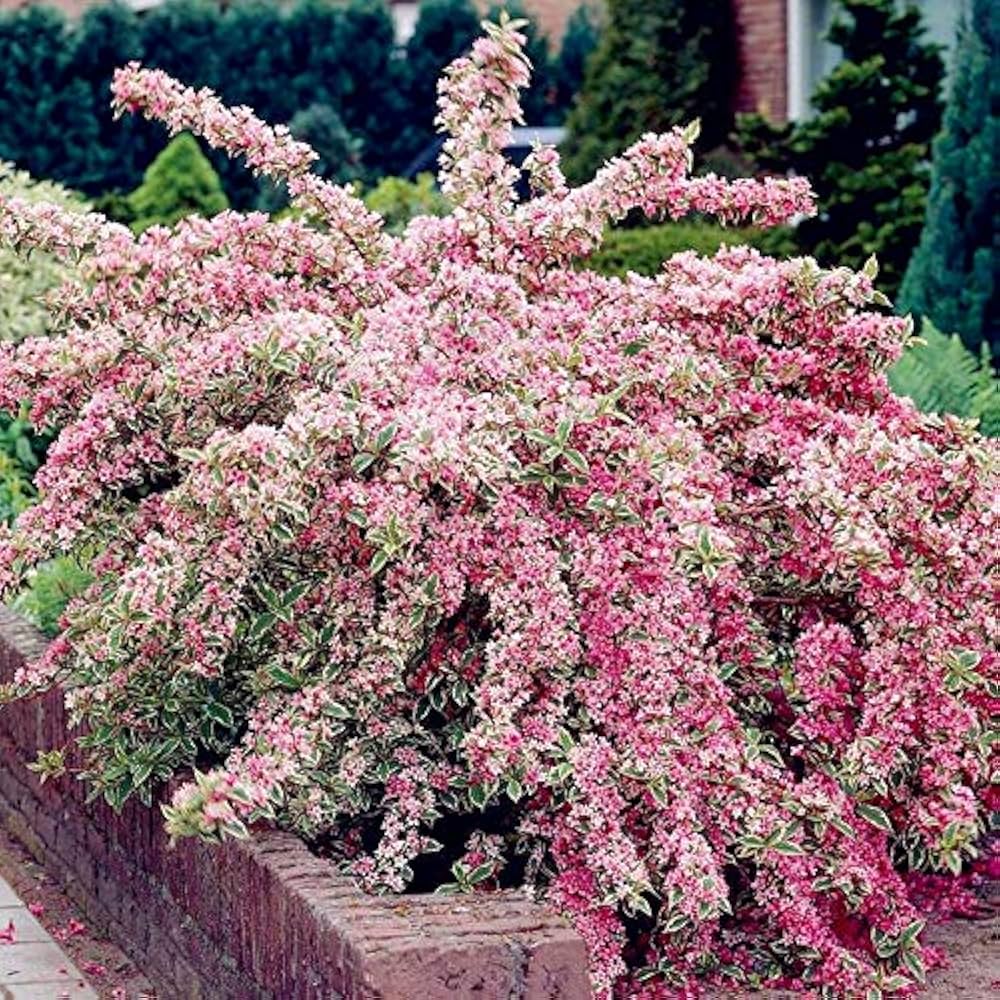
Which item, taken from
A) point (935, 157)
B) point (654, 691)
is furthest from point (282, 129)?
point (935, 157)

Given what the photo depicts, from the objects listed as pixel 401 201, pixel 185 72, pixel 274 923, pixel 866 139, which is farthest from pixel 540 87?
pixel 274 923

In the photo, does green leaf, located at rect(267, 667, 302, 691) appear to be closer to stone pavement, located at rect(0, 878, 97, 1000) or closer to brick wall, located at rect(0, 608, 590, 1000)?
brick wall, located at rect(0, 608, 590, 1000)

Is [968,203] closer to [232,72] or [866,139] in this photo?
[866,139]

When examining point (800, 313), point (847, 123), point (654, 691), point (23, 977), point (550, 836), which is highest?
point (847, 123)

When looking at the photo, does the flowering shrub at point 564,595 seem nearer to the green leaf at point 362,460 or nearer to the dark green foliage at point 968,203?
the green leaf at point 362,460

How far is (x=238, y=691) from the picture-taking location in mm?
5051

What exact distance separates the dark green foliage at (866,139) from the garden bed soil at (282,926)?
23.2 feet

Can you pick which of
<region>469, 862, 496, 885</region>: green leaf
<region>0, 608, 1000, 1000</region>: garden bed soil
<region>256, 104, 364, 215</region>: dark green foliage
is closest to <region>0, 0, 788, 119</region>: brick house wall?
<region>256, 104, 364, 215</region>: dark green foliage

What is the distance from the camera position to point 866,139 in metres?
12.6

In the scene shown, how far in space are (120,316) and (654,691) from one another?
1720mm

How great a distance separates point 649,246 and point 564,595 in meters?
7.90

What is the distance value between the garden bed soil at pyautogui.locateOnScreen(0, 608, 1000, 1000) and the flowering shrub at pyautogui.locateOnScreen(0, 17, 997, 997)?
0.18 metres

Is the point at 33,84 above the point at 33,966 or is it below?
above

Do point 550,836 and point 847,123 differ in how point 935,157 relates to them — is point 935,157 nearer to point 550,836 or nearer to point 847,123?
point 847,123
